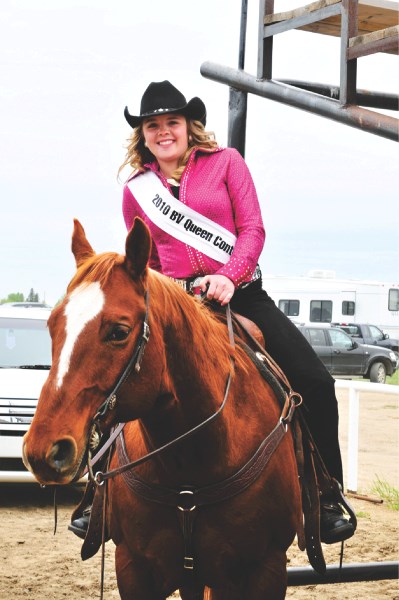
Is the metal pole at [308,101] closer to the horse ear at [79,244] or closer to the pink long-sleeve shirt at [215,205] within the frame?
the pink long-sleeve shirt at [215,205]

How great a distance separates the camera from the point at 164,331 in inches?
130

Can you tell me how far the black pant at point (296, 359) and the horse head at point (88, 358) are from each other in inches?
49.1

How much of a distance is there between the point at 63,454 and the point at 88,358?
0.31 meters

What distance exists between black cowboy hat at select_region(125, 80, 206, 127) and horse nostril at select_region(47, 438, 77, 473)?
190 cm

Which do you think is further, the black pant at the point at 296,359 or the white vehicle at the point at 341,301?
the white vehicle at the point at 341,301

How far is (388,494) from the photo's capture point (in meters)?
9.59

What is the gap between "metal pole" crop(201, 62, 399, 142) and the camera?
3.91m

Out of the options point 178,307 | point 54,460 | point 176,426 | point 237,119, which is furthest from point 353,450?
point 54,460

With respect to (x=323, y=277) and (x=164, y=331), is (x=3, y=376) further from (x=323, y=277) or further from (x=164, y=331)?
(x=323, y=277)

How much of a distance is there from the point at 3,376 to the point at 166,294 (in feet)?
21.5

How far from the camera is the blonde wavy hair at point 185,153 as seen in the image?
4.27m

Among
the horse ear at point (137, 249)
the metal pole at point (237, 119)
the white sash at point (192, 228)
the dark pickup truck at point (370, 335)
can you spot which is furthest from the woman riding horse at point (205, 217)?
the dark pickup truck at point (370, 335)

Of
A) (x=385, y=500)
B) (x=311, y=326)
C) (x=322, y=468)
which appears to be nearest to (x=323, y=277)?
(x=311, y=326)

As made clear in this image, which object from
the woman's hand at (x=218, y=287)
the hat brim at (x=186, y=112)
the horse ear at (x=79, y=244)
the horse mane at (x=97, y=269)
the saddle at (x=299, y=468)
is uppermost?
the hat brim at (x=186, y=112)
